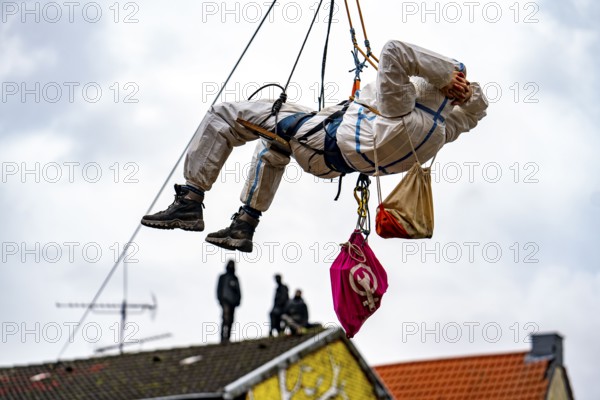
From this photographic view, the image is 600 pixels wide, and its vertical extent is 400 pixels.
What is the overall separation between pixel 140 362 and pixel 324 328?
8.09ft

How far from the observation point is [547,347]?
26.2 metres

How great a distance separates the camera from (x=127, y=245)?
14281mm

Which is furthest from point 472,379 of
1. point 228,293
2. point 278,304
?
point 228,293

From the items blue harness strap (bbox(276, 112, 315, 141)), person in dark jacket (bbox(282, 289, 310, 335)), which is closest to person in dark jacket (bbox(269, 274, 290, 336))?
person in dark jacket (bbox(282, 289, 310, 335))

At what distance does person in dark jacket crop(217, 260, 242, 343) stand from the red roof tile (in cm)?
437

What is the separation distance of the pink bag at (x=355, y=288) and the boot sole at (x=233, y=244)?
0.69m

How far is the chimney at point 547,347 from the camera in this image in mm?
26141

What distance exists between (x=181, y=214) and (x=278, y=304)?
372 inches

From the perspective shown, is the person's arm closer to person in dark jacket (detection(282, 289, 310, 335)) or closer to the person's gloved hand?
the person's gloved hand

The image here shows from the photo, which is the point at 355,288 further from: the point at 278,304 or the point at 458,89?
the point at 278,304

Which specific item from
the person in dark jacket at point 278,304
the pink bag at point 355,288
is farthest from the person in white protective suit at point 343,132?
the person in dark jacket at point 278,304

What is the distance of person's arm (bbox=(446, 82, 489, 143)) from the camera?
13500 mm

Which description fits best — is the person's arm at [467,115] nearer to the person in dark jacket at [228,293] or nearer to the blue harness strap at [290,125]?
the blue harness strap at [290,125]

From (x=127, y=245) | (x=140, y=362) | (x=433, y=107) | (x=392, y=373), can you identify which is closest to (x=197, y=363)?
(x=140, y=362)
